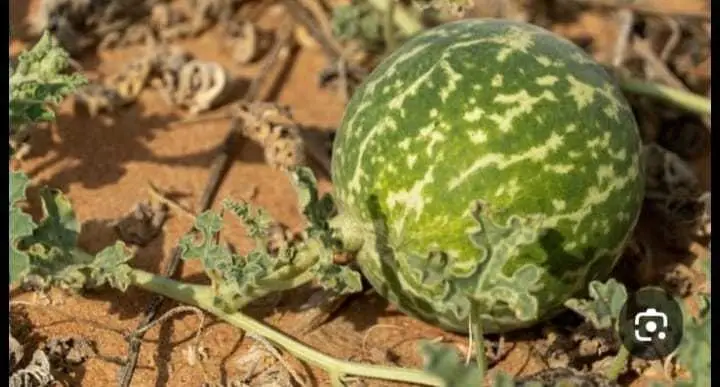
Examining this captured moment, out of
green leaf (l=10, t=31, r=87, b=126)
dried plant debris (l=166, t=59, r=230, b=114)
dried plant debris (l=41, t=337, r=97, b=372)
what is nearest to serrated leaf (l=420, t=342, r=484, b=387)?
dried plant debris (l=41, t=337, r=97, b=372)

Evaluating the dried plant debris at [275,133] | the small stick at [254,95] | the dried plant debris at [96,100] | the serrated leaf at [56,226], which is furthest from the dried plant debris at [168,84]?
the serrated leaf at [56,226]

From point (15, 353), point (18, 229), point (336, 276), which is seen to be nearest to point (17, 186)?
point (18, 229)

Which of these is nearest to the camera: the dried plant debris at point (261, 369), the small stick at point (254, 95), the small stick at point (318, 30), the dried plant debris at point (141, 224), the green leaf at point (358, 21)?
the dried plant debris at point (261, 369)

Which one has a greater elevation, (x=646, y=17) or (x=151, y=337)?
(x=151, y=337)

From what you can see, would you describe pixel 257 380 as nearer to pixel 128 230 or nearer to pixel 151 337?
pixel 151 337

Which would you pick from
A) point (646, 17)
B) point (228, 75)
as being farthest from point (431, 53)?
point (646, 17)

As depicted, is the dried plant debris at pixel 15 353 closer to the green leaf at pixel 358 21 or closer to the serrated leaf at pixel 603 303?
the serrated leaf at pixel 603 303
